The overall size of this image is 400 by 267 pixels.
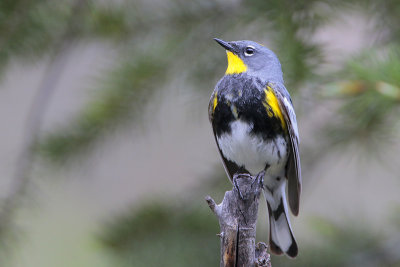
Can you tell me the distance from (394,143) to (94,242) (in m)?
1.69

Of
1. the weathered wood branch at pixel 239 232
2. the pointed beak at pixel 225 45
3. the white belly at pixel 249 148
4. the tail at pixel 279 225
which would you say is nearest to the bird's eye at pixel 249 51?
the pointed beak at pixel 225 45

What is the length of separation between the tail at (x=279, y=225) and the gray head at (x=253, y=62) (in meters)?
0.71

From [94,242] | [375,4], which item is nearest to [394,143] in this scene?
[375,4]

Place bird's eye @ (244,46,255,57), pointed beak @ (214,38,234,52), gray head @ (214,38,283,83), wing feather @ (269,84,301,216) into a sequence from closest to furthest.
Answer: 1. pointed beak @ (214,38,234,52)
2. wing feather @ (269,84,301,216)
3. gray head @ (214,38,283,83)
4. bird's eye @ (244,46,255,57)

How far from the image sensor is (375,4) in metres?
2.81

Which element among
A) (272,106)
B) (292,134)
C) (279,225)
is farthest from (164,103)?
(279,225)

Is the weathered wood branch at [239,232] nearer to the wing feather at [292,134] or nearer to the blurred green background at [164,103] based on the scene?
the blurred green background at [164,103]

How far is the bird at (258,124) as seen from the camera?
3082 mm

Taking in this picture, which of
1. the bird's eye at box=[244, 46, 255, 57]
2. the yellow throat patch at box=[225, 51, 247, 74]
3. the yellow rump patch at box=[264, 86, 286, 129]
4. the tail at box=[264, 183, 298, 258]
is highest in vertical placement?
the bird's eye at box=[244, 46, 255, 57]

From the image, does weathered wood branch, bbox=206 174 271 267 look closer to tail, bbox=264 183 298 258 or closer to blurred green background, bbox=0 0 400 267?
blurred green background, bbox=0 0 400 267

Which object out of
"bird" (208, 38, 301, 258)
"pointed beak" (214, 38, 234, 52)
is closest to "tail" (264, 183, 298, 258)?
"bird" (208, 38, 301, 258)

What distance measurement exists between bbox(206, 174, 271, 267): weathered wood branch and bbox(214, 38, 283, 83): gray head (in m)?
1.19

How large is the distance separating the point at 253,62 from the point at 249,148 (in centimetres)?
58

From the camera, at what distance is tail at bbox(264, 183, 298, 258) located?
3.05m
